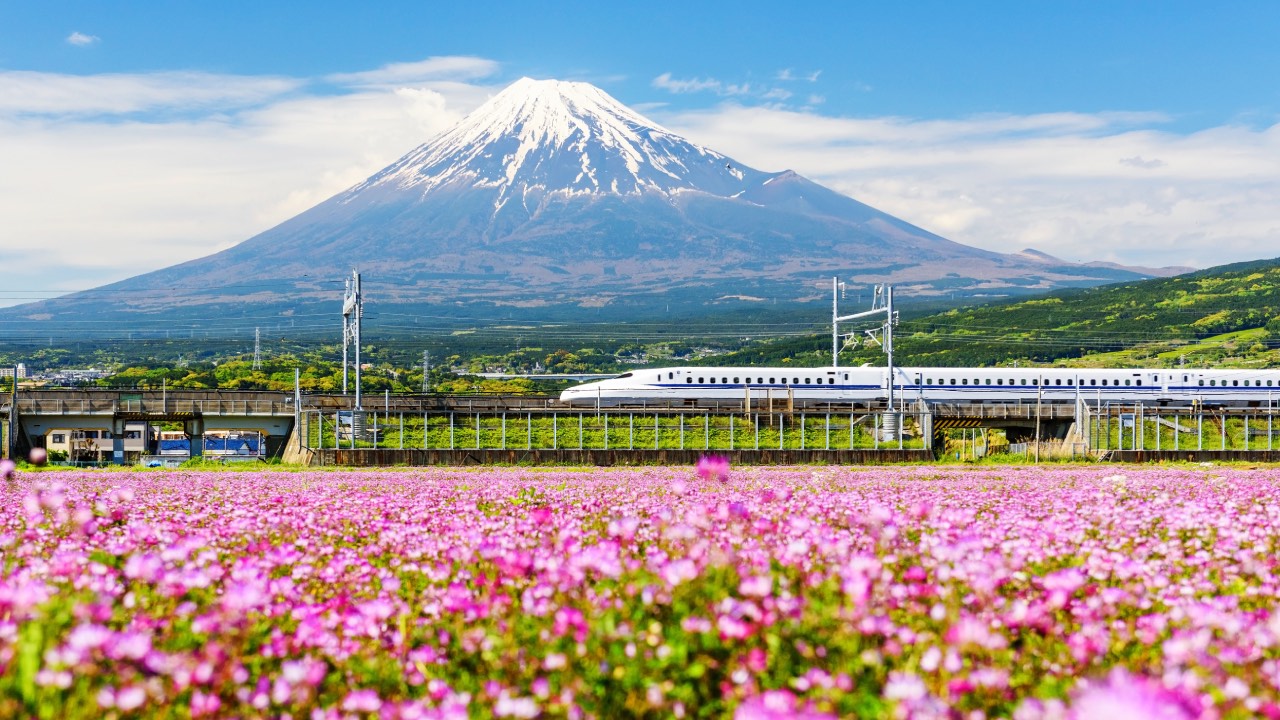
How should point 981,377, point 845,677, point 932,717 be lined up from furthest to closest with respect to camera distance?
point 981,377
point 845,677
point 932,717

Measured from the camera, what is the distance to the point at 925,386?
68.0 metres

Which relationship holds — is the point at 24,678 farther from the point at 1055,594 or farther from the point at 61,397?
the point at 61,397

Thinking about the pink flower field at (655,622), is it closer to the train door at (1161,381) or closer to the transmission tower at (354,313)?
the transmission tower at (354,313)

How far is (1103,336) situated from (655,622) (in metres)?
164

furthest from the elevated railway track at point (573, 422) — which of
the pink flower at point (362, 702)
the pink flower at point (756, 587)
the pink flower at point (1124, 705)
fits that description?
the pink flower at point (1124, 705)

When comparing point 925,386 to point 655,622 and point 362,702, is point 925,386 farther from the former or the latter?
point 362,702

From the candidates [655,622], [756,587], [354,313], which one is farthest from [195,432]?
[756,587]

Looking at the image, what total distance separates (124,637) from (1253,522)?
872cm

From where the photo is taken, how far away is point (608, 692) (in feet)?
18.4

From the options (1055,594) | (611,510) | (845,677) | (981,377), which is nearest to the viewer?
(845,677)

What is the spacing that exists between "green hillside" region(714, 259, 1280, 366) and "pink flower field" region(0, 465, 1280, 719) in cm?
12134

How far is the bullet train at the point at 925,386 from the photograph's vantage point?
6322cm

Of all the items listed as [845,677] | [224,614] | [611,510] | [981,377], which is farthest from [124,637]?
[981,377]

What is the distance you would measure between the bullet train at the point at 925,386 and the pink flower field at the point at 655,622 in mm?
50887
